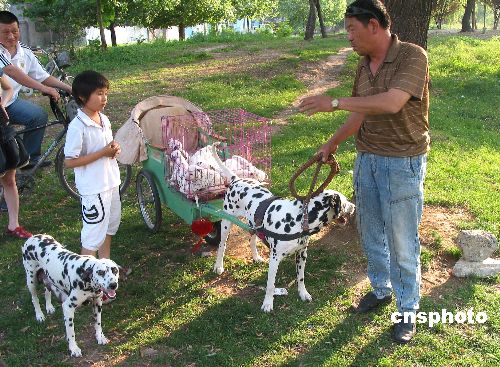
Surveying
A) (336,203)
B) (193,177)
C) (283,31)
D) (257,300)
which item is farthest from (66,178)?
(283,31)

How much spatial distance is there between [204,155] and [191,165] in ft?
0.69

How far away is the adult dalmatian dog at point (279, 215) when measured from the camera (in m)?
4.25

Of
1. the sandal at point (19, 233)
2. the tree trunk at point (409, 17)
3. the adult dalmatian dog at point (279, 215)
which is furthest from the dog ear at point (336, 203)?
the sandal at point (19, 233)

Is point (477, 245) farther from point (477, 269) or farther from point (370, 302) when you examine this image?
point (370, 302)

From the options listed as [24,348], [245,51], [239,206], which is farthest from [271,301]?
[245,51]

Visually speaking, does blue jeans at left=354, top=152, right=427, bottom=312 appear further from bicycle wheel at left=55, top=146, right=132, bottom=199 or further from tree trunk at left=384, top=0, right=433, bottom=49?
bicycle wheel at left=55, top=146, right=132, bottom=199

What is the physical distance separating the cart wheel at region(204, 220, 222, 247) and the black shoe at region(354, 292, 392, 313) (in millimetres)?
1733

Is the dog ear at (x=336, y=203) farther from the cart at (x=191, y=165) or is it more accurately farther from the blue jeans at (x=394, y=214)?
the cart at (x=191, y=165)

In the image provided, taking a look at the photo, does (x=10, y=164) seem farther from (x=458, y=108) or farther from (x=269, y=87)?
(x=458, y=108)

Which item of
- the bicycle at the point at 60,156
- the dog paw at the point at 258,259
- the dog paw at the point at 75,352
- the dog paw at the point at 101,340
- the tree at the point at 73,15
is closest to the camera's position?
the dog paw at the point at 75,352

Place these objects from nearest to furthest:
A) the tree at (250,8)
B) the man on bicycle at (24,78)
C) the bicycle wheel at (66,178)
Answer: the man on bicycle at (24,78) < the bicycle wheel at (66,178) < the tree at (250,8)

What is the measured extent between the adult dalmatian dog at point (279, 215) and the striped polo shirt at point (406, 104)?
1.84 ft

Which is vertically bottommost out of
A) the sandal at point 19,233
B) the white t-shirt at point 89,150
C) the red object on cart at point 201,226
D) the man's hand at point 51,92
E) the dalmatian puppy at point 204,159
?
the sandal at point 19,233

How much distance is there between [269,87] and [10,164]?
8.21 metres
